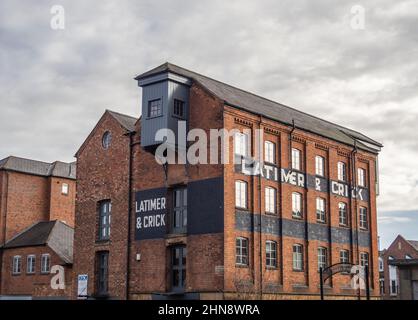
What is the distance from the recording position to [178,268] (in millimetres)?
30219

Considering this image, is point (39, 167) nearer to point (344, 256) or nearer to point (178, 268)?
point (178, 268)

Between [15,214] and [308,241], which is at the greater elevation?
[15,214]

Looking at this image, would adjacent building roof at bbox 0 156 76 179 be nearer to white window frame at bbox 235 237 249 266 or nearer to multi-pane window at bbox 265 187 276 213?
multi-pane window at bbox 265 187 276 213

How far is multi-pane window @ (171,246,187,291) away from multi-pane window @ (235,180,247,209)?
345cm

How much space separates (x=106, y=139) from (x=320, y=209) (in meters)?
12.7

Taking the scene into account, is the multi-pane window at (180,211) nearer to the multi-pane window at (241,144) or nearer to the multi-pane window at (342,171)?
the multi-pane window at (241,144)

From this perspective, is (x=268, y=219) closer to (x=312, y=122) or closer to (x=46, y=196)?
(x=312, y=122)

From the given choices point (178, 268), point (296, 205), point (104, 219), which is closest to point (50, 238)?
point (104, 219)

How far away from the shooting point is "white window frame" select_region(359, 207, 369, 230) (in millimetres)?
38156

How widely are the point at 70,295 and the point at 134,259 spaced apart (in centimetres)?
558

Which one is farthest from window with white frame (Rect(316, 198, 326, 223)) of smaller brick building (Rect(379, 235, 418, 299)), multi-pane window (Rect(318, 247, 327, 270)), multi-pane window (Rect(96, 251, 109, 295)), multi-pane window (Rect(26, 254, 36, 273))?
smaller brick building (Rect(379, 235, 418, 299))
